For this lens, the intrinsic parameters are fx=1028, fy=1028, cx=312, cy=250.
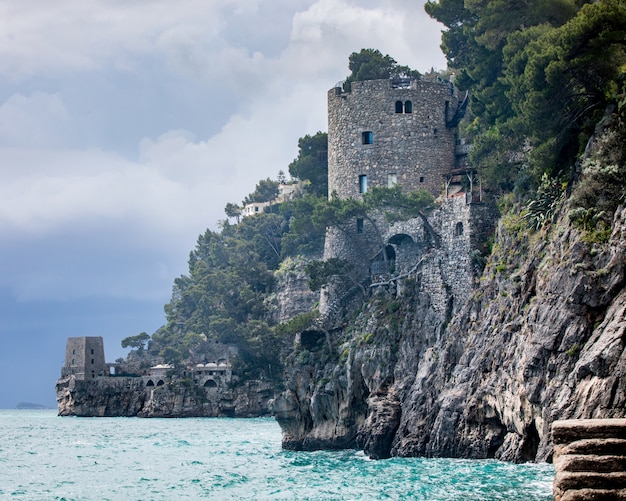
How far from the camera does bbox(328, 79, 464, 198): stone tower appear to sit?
54844mm

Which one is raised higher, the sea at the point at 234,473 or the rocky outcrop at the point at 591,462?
the rocky outcrop at the point at 591,462

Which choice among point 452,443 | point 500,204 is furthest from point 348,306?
point 452,443

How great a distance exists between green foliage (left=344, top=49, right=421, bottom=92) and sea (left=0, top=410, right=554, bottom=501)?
21843 mm

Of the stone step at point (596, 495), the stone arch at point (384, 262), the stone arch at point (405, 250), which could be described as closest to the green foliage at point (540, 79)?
the stone arch at point (405, 250)

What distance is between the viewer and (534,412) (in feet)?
99.3

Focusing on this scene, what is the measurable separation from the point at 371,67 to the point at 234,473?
30.0 meters

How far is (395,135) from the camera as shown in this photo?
181 ft

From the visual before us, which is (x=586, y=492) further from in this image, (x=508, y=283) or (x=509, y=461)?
(x=508, y=283)

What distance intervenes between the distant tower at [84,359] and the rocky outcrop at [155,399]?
1.33 metres

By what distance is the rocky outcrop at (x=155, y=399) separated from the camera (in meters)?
83.5

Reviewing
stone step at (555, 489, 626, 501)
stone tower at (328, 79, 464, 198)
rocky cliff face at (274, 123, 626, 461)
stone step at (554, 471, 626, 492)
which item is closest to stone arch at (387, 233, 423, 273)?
rocky cliff face at (274, 123, 626, 461)

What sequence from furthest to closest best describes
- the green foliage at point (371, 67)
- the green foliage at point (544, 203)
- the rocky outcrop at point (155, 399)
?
the rocky outcrop at point (155, 399)
the green foliage at point (371, 67)
the green foliage at point (544, 203)

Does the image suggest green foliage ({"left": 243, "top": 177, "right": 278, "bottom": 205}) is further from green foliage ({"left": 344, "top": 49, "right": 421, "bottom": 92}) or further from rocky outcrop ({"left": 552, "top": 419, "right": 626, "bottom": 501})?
Answer: rocky outcrop ({"left": 552, "top": 419, "right": 626, "bottom": 501})

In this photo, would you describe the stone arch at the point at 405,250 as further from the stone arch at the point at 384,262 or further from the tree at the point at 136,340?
the tree at the point at 136,340
